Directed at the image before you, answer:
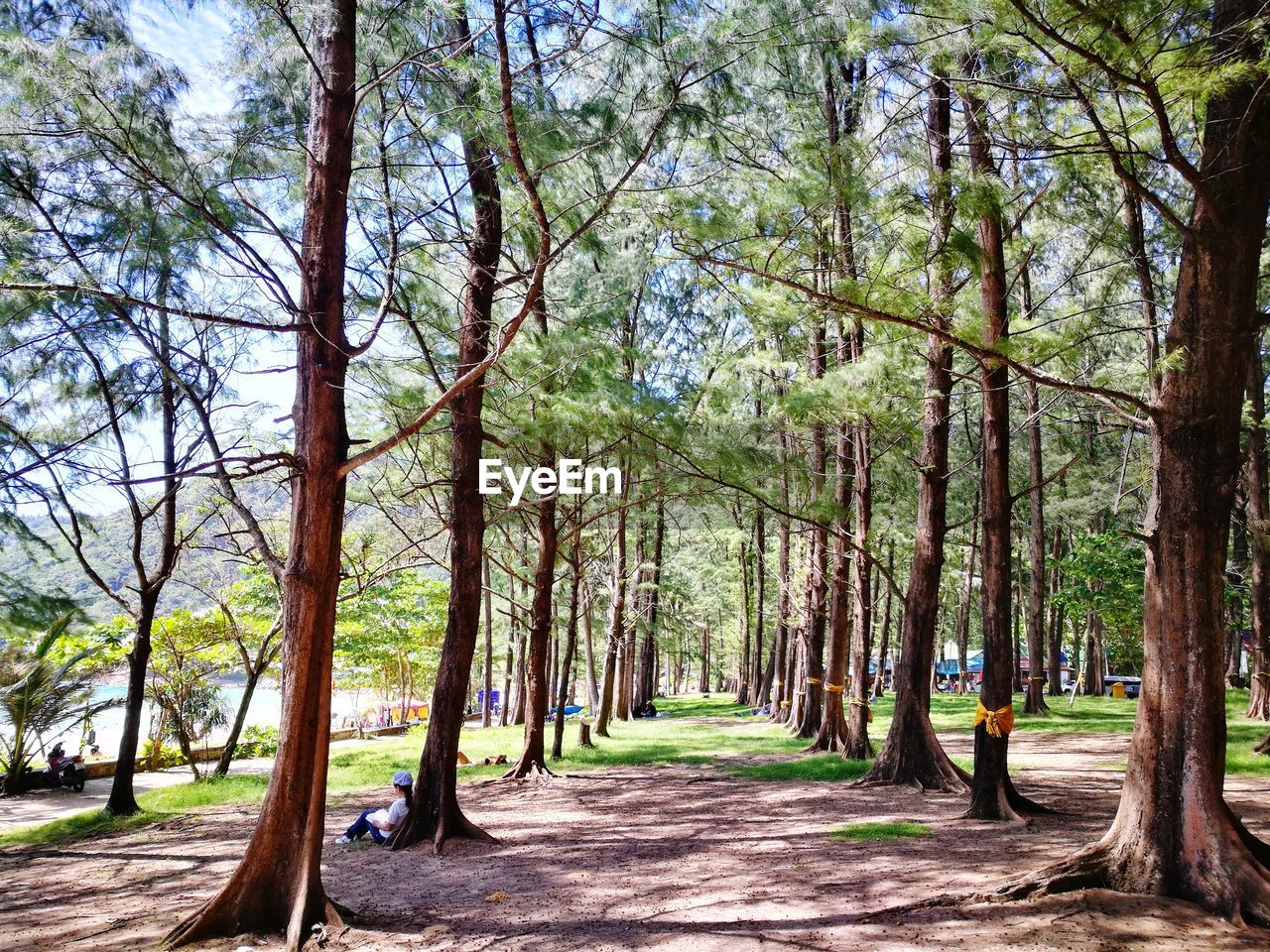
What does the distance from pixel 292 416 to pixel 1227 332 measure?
5.60m

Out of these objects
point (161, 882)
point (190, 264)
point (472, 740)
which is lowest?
point (472, 740)

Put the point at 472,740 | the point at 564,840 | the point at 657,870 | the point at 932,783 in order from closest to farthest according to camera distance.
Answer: the point at 657,870
the point at 564,840
the point at 932,783
the point at 472,740

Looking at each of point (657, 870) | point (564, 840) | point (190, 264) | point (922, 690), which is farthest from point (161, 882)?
point (922, 690)

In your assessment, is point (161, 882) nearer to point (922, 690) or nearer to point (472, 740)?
point (922, 690)

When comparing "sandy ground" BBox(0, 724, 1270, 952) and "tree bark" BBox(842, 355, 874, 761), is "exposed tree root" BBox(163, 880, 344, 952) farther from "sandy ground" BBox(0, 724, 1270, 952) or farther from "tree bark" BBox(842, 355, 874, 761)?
"tree bark" BBox(842, 355, 874, 761)

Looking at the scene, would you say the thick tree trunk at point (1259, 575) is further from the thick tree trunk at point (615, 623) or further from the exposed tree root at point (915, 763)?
the thick tree trunk at point (615, 623)

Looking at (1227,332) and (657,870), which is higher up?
(1227,332)

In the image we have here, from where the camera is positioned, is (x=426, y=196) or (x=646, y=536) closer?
(x=426, y=196)

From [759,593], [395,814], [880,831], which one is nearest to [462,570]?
[395,814]

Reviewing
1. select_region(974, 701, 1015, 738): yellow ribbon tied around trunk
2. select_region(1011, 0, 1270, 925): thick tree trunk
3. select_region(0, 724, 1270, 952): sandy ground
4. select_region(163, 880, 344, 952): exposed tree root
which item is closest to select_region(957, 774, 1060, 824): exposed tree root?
select_region(0, 724, 1270, 952): sandy ground

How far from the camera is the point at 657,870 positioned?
5945mm

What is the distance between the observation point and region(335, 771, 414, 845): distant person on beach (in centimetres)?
749

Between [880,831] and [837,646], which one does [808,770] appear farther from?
[880,831]

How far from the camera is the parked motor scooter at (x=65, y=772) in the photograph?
1240 cm
